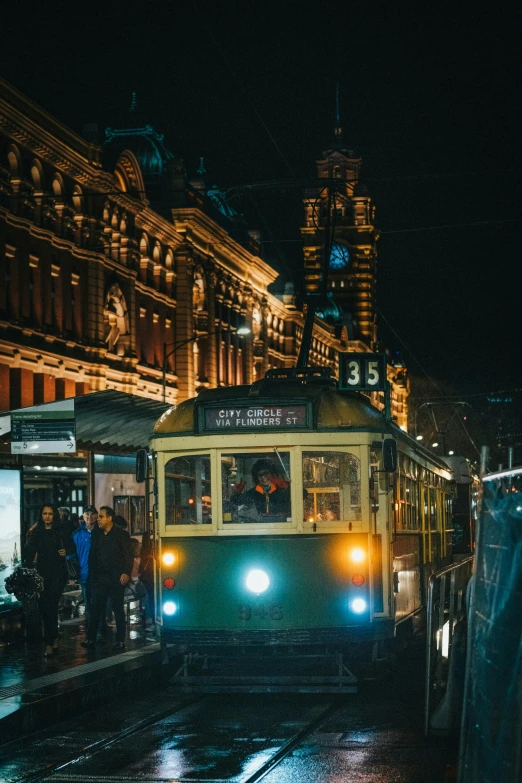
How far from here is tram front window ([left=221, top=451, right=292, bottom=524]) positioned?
14.1 meters

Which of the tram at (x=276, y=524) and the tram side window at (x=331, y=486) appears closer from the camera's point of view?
the tram at (x=276, y=524)

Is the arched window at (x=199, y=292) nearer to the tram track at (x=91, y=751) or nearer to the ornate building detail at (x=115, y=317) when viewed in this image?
the ornate building detail at (x=115, y=317)

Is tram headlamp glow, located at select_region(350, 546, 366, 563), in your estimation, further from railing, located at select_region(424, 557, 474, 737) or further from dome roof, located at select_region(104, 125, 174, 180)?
dome roof, located at select_region(104, 125, 174, 180)

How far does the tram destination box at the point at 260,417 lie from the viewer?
14156 mm

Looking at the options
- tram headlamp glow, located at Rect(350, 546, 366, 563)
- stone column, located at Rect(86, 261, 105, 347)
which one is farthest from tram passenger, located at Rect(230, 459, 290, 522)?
stone column, located at Rect(86, 261, 105, 347)

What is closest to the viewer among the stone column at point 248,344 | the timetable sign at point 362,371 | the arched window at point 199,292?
the timetable sign at point 362,371

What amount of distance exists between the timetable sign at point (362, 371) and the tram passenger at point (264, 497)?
440cm

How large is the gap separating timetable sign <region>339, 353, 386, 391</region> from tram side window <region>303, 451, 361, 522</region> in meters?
4.20

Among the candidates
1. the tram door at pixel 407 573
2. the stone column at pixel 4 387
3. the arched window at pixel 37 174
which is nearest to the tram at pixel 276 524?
the tram door at pixel 407 573

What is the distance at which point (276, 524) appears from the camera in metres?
14.0

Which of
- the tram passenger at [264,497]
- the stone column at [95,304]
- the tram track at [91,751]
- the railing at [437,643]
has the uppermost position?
the stone column at [95,304]

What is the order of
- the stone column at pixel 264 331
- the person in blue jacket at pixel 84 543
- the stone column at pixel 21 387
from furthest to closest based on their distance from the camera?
the stone column at pixel 264 331
the stone column at pixel 21 387
the person in blue jacket at pixel 84 543

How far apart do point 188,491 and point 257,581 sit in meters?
1.32

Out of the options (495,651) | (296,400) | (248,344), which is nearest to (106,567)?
(296,400)
